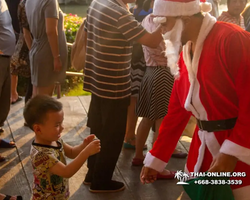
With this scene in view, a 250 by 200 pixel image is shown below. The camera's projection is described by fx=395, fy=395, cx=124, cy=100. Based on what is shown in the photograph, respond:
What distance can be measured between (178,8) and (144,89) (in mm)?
1997

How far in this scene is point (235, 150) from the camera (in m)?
1.93

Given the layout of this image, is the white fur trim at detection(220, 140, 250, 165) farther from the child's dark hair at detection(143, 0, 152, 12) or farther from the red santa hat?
the child's dark hair at detection(143, 0, 152, 12)

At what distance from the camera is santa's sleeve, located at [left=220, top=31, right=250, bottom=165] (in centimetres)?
187

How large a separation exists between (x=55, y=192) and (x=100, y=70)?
1.21m

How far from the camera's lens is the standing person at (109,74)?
125 inches

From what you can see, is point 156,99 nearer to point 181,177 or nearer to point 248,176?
point 181,177

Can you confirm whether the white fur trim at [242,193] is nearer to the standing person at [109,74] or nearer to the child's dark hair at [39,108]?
the child's dark hair at [39,108]

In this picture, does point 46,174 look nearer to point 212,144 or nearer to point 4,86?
point 212,144

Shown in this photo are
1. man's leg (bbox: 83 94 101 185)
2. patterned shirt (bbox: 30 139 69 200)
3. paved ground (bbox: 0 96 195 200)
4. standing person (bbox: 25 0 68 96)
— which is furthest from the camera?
standing person (bbox: 25 0 68 96)

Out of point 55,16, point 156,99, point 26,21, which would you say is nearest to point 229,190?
point 156,99

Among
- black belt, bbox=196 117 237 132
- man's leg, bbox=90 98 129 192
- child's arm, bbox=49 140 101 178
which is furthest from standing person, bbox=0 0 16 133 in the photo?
black belt, bbox=196 117 237 132

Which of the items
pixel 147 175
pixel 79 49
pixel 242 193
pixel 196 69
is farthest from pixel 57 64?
pixel 242 193

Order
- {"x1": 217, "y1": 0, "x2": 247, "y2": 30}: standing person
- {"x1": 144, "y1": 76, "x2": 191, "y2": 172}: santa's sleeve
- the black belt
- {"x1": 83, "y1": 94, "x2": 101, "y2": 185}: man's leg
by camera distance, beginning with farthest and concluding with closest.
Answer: {"x1": 217, "y1": 0, "x2": 247, "y2": 30}: standing person < {"x1": 83, "y1": 94, "x2": 101, "y2": 185}: man's leg < {"x1": 144, "y1": 76, "x2": 191, "y2": 172}: santa's sleeve < the black belt

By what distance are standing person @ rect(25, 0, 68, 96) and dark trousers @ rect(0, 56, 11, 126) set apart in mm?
331
